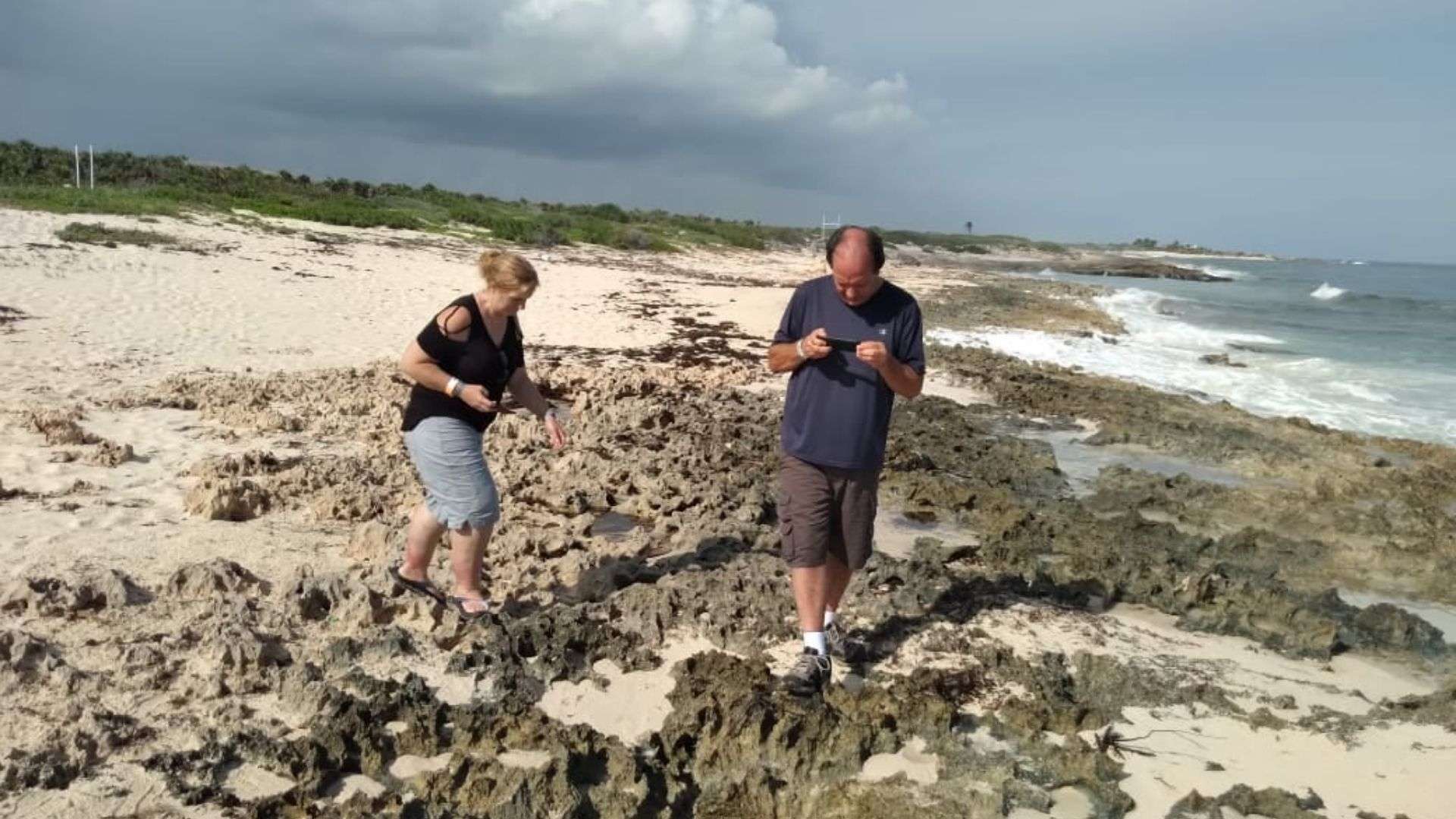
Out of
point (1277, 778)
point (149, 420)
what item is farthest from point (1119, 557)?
point (149, 420)

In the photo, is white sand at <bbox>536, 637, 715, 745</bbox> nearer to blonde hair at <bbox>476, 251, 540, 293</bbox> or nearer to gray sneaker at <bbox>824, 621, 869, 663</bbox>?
gray sneaker at <bbox>824, 621, 869, 663</bbox>

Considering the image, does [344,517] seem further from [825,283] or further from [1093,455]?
[1093,455]

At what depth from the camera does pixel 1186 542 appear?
243 inches

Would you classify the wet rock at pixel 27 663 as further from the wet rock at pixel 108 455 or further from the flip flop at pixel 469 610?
the wet rock at pixel 108 455

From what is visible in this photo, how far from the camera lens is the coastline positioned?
124 inches

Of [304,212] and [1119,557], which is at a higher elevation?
[304,212]

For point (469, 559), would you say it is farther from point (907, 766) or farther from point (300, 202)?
point (300, 202)

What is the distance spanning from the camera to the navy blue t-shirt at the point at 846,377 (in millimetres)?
3525

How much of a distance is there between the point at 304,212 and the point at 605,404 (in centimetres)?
2355

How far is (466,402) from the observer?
367 centimetres

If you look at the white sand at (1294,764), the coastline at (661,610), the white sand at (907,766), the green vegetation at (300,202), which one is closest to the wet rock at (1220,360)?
the coastline at (661,610)

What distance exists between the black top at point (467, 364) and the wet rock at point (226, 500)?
1.82m

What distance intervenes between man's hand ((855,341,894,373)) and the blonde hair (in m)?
1.26

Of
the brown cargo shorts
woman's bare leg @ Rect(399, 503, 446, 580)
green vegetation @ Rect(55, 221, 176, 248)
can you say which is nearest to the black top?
woman's bare leg @ Rect(399, 503, 446, 580)
